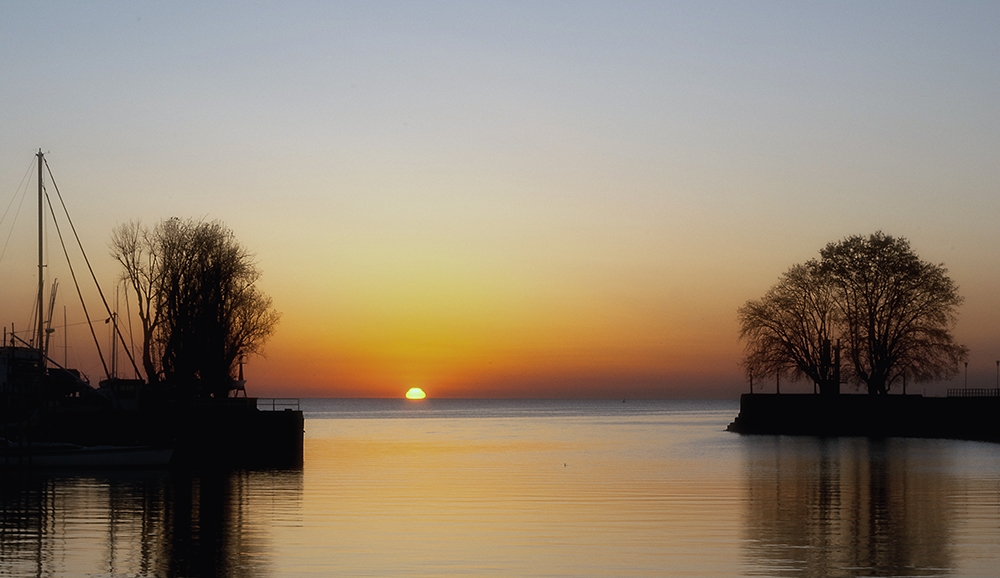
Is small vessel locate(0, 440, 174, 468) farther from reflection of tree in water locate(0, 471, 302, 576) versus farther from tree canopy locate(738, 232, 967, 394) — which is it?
tree canopy locate(738, 232, 967, 394)

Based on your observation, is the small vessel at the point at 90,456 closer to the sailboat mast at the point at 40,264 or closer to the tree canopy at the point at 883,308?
the sailboat mast at the point at 40,264

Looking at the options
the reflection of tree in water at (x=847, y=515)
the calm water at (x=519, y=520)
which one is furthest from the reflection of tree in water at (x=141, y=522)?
the reflection of tree in water at (x=847, y=515)

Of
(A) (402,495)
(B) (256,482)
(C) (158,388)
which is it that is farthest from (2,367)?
(A) (402,495)

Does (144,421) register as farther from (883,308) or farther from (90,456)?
(883,308)

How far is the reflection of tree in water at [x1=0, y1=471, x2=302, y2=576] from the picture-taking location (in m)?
24.9

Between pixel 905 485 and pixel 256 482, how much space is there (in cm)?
2674

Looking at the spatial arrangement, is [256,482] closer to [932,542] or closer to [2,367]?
[2,367]

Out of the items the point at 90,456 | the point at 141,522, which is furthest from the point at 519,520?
the point at 90,456

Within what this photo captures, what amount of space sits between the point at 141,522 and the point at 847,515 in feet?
68.6

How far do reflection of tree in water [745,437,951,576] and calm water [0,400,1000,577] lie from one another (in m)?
0.10

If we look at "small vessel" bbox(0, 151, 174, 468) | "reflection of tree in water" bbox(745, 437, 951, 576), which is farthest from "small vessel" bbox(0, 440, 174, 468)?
"reflection of tree in water" bbox(745, 437, 951, 576)

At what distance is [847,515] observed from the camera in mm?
35188

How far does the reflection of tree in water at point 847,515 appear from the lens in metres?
25.2

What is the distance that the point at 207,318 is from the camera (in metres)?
69.2
